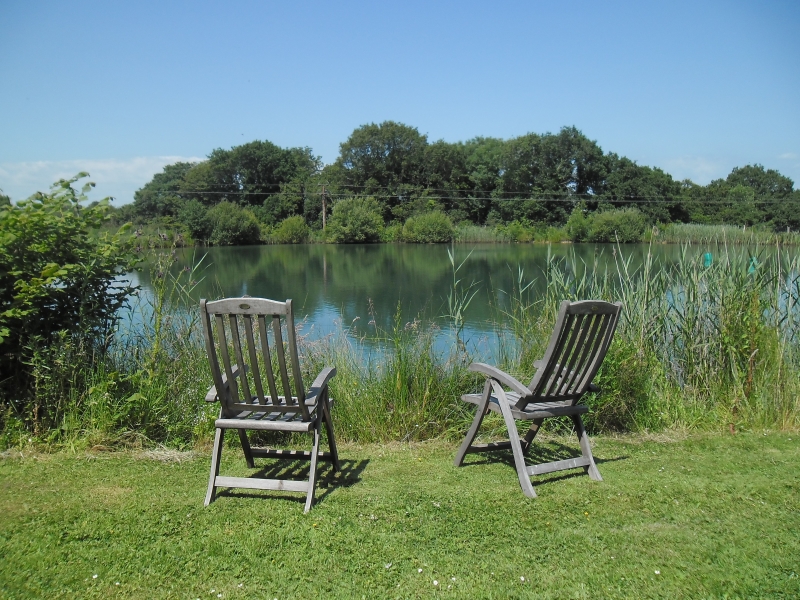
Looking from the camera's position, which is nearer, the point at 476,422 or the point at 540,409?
the point at 540,409

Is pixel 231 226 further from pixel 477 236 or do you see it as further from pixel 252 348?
pixel 252 348

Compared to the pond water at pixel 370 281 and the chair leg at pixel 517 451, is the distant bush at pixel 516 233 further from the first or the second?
the chair leg at pixel 517 451

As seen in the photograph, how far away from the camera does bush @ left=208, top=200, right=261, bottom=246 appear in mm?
51938

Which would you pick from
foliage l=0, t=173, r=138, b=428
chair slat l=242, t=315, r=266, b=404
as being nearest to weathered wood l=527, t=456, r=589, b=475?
chair slat l=242, t=315, r=266, b=404

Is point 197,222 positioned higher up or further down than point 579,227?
higher up

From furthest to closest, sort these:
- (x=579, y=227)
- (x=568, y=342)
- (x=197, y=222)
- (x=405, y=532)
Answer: (x=197, y=222) → (x=579, y=227) → (x=568, y=342) → (x=405, y=532)

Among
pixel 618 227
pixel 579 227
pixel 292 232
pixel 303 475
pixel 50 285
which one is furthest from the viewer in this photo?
pixel 292 232

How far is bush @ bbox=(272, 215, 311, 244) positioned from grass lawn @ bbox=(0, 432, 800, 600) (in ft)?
176

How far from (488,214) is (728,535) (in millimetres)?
60983

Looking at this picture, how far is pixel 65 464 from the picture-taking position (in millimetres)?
4223

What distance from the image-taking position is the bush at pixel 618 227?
44938 millimetres

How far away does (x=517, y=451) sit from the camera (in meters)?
3.79

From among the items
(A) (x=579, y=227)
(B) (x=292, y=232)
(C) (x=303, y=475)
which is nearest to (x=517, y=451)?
(C) (x=303, y=475)

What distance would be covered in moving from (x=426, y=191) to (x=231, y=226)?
1980 cm
